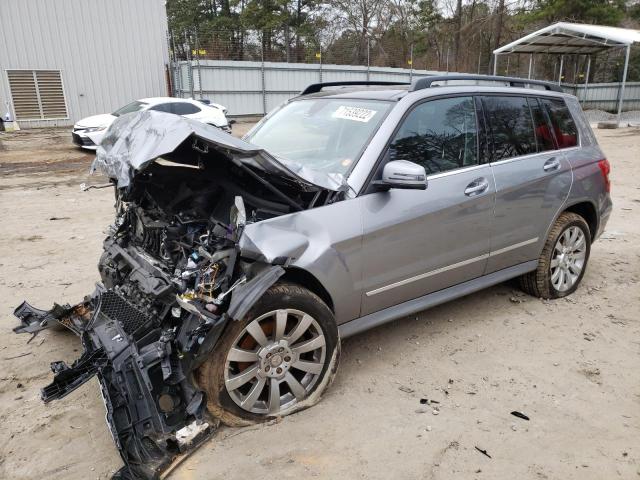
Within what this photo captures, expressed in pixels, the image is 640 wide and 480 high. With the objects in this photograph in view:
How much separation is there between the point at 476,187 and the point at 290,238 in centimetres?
154

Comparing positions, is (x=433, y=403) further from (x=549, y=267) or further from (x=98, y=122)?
(x=98, y=122)

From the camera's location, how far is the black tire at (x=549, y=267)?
4387 mm

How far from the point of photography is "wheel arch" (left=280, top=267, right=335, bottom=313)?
2.95 m

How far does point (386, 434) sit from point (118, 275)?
6.68 feet

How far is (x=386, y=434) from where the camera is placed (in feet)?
9.34

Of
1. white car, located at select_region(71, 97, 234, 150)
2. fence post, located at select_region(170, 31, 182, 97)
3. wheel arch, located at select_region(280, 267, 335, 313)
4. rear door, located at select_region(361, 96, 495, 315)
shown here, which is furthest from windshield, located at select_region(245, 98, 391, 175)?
fence post, located at select_region(170, 31, 182, 97)

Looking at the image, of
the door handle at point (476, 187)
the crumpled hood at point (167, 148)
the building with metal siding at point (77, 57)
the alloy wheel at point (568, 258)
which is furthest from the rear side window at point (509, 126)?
the building with metal siding at point (77, 57)

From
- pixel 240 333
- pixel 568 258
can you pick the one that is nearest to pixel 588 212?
pixel 568 258

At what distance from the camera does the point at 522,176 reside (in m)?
3.97

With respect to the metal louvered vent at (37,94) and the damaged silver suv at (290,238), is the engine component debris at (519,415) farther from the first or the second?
the metal louvered vent at (37,94)

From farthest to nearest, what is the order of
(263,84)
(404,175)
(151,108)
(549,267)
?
(263,84) → (151,108) → (549,267) → (404,175)

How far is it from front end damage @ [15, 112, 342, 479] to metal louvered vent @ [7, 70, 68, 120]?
1881 cm

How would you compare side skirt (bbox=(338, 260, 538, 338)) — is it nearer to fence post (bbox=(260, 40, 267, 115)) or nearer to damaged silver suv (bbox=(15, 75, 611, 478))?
damaged silver suv (bbox=(15, 75, 611, 478))

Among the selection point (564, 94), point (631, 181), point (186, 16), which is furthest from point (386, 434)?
point (186, 16)
